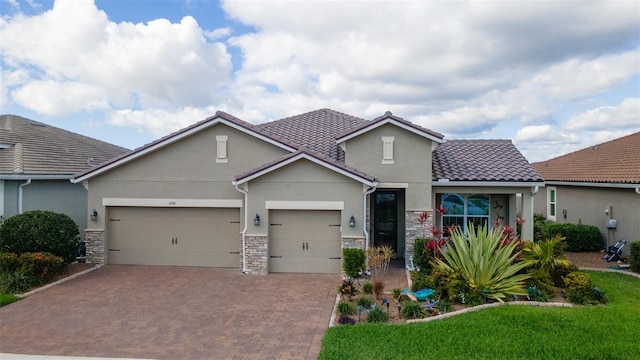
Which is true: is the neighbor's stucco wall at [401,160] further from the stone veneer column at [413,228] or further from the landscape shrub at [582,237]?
the landscape shrub at [582,237]

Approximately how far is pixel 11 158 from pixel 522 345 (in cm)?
1868

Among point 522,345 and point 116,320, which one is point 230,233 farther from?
point 522,345

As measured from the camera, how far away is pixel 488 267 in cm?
1055

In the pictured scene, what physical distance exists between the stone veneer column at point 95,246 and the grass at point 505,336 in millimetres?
10671

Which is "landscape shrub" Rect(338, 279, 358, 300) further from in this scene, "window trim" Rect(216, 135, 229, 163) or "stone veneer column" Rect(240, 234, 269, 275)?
"window trim" Rect(216, 135, 229, 163)

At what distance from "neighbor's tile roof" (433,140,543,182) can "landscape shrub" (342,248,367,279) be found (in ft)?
15.0

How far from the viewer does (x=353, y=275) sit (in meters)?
12.4

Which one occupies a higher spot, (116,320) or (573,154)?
(573,154)

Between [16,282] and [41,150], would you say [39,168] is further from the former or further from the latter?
[16,282]

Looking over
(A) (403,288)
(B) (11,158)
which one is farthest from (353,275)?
(B) (11,158)

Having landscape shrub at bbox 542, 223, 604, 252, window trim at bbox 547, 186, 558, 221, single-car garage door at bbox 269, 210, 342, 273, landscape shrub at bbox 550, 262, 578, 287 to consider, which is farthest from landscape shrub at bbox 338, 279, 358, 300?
window trim at bbox 547, 186, 558, 221

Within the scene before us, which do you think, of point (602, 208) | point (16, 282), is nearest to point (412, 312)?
point (16, 282)

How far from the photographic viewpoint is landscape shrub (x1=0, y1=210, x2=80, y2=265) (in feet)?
43.1

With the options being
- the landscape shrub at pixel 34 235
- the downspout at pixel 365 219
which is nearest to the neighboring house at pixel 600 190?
the downspout at pixel 365 219
